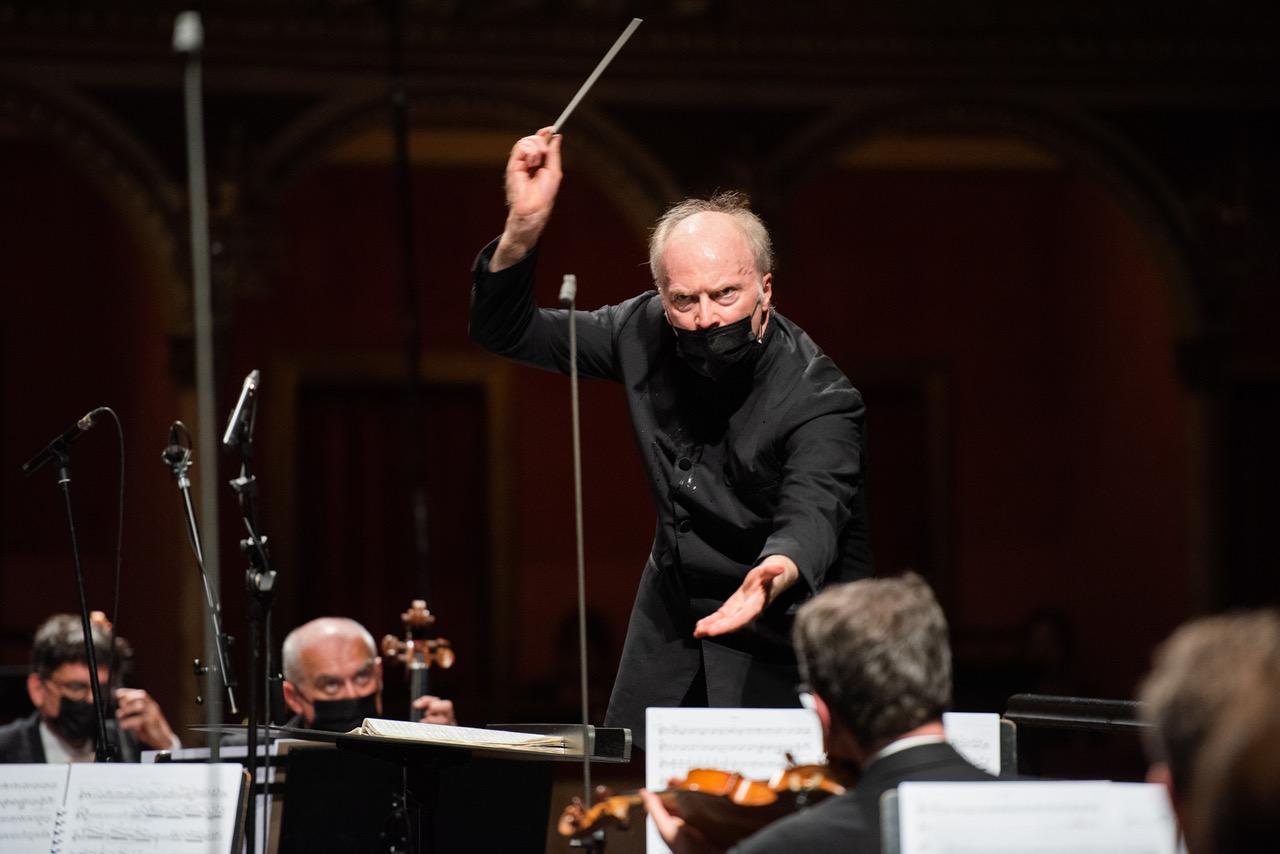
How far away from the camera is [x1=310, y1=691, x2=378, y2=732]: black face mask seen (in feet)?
14.4

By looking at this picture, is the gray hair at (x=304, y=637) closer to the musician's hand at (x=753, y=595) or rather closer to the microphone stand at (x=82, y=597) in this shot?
the microphone stand at (x=82, y=597)

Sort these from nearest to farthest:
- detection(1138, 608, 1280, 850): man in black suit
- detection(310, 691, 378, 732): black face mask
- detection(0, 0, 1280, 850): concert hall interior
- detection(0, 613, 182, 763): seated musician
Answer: detection(1138, 608, 1280, 850): man in black suit
detection(310, 691, 378, 732): black face mask
detection(0, 613, 182, 763): seated musician
detection(0, 0, 1280, 850): concert hall interior

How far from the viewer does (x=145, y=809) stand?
8.82 ft

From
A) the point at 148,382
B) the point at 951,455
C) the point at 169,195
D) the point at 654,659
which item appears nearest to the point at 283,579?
the point at 148,382

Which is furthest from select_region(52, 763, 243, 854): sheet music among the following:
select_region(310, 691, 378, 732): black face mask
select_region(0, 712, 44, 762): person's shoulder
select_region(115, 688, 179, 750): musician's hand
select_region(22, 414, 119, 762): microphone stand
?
select_region(0, 712, 44, 762): person's shoulder

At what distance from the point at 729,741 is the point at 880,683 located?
1.48ft

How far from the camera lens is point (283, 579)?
33.6ft

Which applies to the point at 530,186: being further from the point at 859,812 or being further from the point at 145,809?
the point at 859,812

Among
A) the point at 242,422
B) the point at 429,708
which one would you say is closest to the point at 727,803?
the point at 242,422

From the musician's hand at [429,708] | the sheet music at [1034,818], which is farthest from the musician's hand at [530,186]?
the musician's hand at [429,708]

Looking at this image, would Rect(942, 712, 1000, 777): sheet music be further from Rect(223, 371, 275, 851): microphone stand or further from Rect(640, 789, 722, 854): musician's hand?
Rect(223, 371, 275, 851): microphone stand

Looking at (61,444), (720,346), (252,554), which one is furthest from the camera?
(61,444)

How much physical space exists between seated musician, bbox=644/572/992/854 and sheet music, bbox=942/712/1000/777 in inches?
27.9

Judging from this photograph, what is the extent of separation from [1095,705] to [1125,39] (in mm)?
6803
